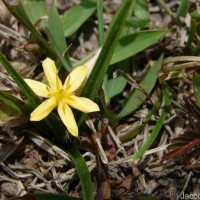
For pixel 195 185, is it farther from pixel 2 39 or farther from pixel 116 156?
pixel 2 39

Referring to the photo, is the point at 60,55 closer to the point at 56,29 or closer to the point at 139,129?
the point at 56,29

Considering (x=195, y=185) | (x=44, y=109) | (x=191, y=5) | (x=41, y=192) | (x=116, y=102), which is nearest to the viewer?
(x=44, y=109)

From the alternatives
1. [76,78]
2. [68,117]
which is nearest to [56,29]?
[76,78]

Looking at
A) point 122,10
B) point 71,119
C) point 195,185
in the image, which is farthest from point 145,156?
point 122,10

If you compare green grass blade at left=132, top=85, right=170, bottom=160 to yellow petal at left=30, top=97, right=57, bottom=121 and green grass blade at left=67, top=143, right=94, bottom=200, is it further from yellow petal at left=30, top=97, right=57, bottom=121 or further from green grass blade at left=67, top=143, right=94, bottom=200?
yellow petal at left=30, top=97, right=57, bottom=121

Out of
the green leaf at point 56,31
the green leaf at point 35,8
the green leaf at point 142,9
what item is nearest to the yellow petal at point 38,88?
the green leaf at point 56,31

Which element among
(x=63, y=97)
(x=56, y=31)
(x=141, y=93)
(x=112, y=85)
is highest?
(x=56, y=31)

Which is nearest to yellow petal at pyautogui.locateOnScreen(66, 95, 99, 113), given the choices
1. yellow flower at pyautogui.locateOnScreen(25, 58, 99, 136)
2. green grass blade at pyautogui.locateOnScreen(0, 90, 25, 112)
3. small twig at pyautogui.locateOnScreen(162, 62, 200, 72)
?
yellow flower at pyautogui.locateOnScreen(25, 58, 99, 136)
